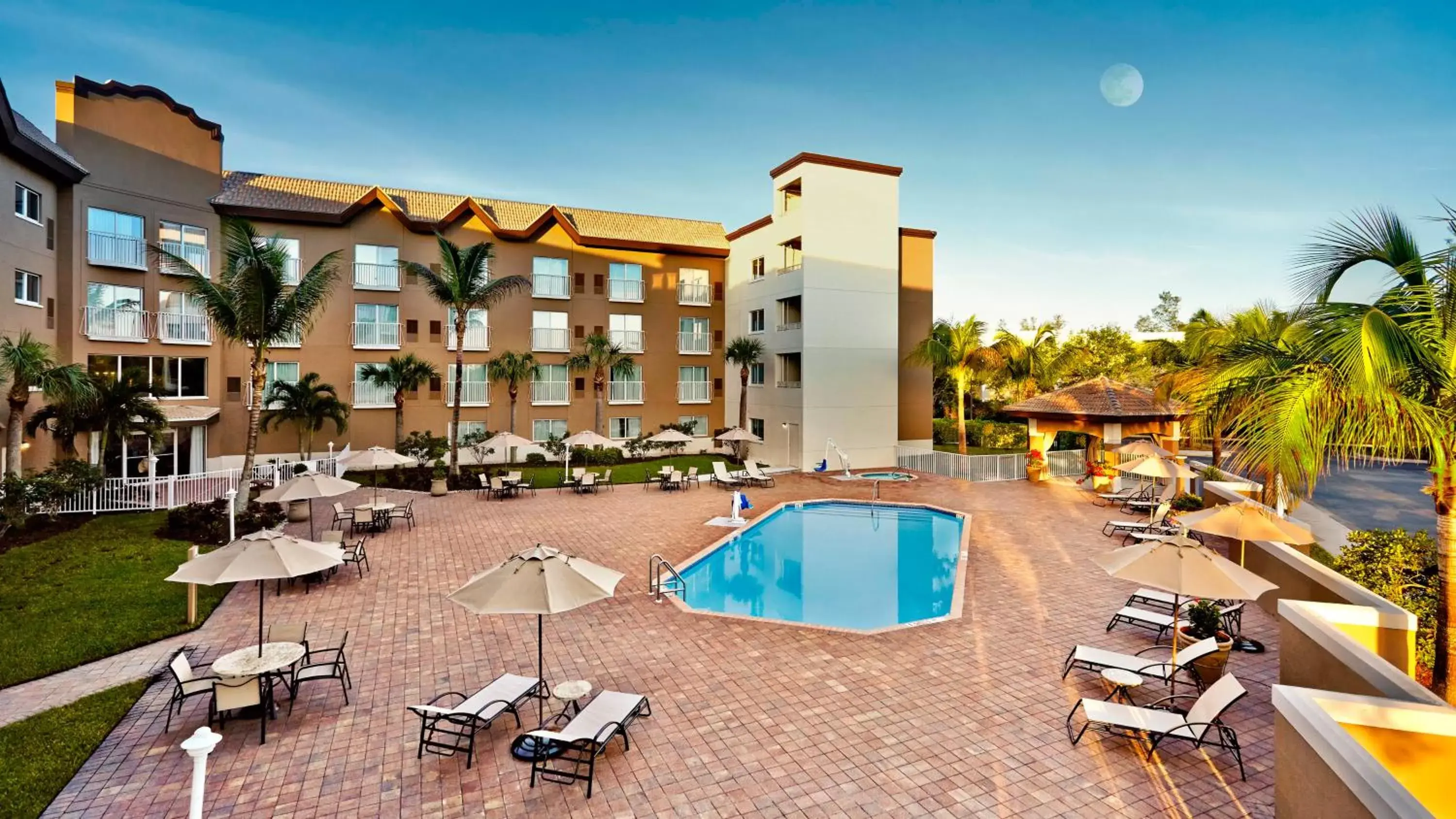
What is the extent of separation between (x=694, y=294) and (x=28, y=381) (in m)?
24.8

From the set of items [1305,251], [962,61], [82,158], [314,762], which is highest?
[962,61]

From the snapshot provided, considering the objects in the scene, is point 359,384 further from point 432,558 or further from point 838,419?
point 838,419

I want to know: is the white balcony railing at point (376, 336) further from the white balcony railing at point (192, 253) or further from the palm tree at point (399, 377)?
the white balcony railing at point (192, 253)

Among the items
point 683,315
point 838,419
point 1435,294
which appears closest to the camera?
point 1435,294

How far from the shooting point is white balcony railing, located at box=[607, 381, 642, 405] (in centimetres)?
3344

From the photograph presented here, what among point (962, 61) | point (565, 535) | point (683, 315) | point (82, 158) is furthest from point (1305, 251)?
point (82, 158)

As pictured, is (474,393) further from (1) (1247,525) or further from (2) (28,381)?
(1) (1247,525)

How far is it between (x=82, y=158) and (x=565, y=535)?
71.3 feet

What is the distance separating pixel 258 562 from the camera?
301 inches

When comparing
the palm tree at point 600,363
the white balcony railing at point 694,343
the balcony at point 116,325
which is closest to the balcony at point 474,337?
the palm tree at point 600,363

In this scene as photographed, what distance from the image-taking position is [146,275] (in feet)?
80.1

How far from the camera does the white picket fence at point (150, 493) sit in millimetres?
17969

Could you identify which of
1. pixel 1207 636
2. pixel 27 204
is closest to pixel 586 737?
pixel 1207 636

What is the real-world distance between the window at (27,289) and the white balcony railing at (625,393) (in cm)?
2002
